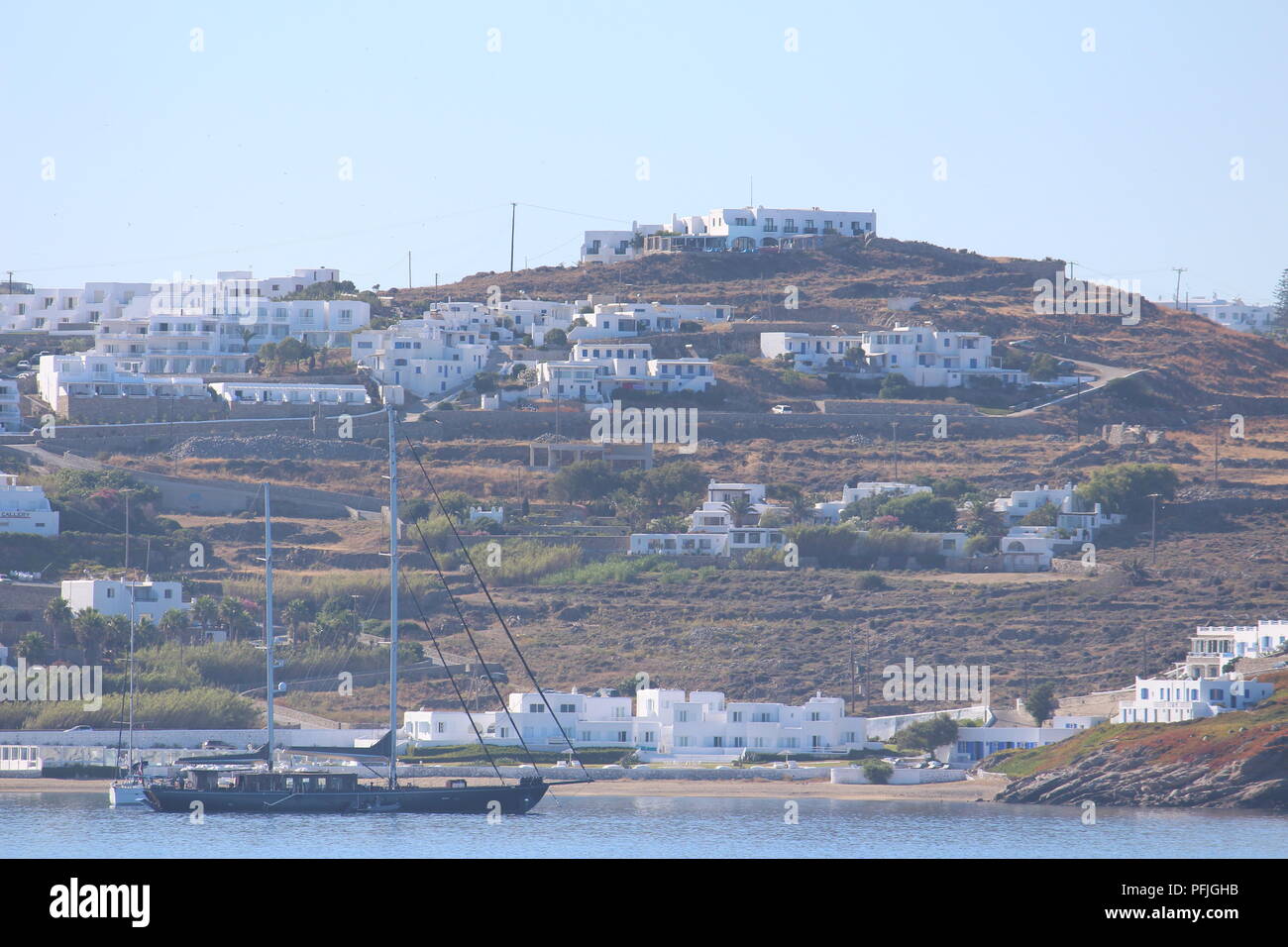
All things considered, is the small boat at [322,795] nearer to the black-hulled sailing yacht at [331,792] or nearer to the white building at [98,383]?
the black-hulled sailing yacht at [331,792]

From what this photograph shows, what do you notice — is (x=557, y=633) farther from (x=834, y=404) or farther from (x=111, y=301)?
(x=111, y=301)

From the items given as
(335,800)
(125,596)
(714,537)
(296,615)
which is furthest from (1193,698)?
(125,596)

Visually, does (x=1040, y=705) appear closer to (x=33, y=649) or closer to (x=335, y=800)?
(x=335, y=800)

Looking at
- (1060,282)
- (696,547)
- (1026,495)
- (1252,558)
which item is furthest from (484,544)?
(1060,282)

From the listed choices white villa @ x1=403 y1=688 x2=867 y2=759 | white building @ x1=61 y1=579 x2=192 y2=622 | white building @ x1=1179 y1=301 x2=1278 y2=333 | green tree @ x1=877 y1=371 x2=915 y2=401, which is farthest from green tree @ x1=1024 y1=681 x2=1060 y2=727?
white building @ x1=1179 y1=301 x2=1278 y2=333

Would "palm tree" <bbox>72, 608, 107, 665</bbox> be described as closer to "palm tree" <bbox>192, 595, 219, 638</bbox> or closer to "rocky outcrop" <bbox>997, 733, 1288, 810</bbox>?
"palm tree" <bbox>192, 595, 219, 638</bbox>

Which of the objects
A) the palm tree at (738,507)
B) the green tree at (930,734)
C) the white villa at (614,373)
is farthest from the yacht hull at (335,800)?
the white villa at (614,373)

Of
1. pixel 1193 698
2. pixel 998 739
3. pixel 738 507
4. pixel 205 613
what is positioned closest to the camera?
pixel 1193 698
